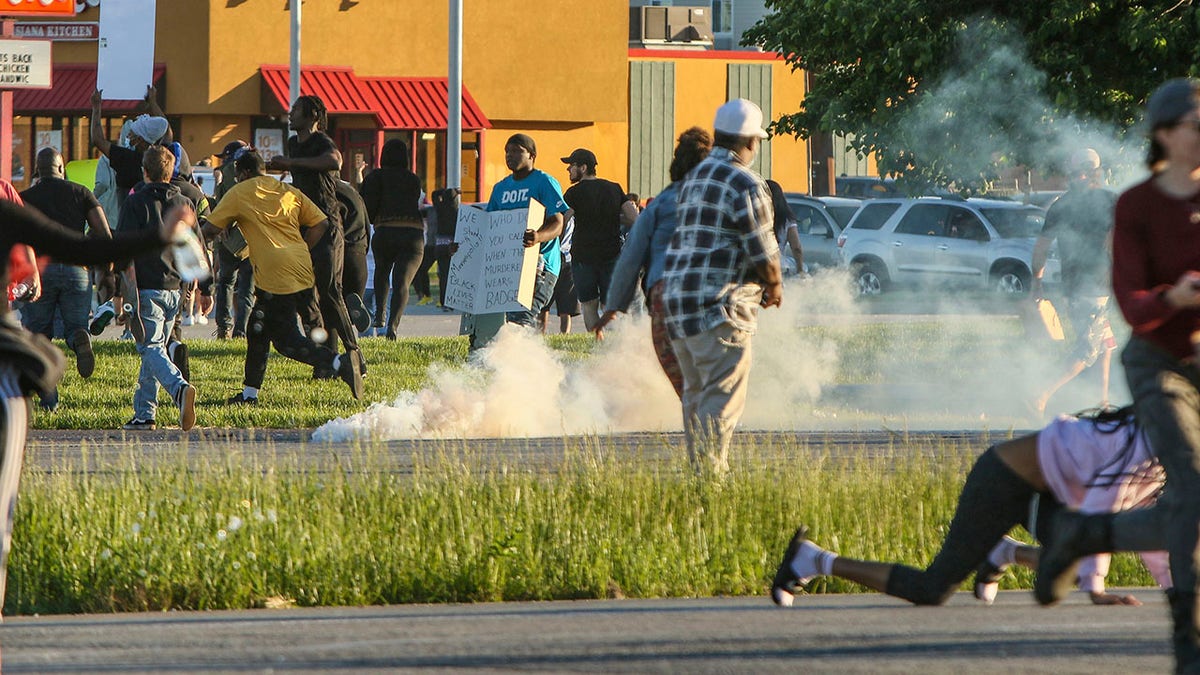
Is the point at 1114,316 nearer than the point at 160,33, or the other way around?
the point at 1114,316

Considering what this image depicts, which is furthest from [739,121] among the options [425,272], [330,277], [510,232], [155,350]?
[425,272]

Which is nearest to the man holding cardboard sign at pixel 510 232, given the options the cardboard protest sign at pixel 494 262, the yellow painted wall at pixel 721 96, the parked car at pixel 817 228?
the cardboard protest sign at pixel 494 262

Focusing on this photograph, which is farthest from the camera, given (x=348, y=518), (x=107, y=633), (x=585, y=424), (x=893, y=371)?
(x=893, y=371)

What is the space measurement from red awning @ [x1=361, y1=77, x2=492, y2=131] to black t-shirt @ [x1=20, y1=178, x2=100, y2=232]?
86.0 feet

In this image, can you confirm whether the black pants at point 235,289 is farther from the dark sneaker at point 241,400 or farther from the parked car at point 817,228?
the parked car at point 817,228

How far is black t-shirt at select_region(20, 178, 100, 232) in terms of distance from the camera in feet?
39.5

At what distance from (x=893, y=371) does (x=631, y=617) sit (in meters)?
9.95

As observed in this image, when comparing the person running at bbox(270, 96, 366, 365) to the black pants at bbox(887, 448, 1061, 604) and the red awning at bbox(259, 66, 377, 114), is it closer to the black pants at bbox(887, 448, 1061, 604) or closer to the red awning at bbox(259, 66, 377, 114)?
the black pants at bbox(887, 448, 1061, 604)

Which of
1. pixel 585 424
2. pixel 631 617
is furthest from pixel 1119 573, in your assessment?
pixel 585 424

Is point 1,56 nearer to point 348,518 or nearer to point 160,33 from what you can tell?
point 348,518

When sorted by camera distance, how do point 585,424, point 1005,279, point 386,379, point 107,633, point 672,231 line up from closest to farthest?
point 107,633
point 672,231
point 585,424
point 386,379
point 1005,279

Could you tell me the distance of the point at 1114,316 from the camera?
43.9 feet

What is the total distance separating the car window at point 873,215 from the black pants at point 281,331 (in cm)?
1687

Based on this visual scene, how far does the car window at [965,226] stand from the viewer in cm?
2725
